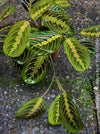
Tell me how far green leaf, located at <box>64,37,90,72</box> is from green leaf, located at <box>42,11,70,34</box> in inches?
3.2

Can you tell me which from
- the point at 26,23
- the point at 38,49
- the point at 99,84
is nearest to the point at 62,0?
the point at 26,23

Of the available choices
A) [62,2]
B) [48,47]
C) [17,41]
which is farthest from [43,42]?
[62,2]

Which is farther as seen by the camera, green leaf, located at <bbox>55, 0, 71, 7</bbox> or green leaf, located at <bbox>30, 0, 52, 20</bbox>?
green leaf, located at <bbox>55, 0, 71, 7</bbox>

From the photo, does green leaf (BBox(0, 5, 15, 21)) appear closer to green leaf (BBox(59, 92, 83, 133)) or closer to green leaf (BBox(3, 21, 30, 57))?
green leaf (BBox(3, 21, 30, 57))

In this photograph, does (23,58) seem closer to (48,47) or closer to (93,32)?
(48,47)

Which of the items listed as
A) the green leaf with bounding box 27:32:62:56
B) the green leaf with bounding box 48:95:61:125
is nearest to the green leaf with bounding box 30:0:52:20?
the green leaf with bounding box 27:32:62:56

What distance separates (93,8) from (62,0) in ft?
2.56

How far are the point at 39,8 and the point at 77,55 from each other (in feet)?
1.13

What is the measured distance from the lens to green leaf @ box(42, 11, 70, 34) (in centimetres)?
87

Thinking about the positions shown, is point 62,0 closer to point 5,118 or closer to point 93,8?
point 93,8

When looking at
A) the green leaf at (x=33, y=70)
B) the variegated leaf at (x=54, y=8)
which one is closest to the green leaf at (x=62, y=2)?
the variegated leaf at (x=54, y=8)

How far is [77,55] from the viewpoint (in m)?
0.87

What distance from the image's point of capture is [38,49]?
2.61ft

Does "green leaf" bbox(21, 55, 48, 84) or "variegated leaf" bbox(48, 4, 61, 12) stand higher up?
"variegated leaf" bbox(48, 4, 61, 12)
